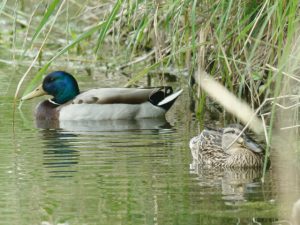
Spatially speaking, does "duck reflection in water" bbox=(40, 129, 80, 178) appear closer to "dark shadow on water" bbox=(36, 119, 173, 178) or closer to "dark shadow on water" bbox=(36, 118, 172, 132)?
"dark shadow on water" bbox=(36, 119, 173, 178)

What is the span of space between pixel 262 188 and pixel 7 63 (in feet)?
27.1

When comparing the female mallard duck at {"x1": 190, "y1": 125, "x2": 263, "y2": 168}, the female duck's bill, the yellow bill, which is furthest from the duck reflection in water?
the yellow bill

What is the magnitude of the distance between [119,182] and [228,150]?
4.47 feet

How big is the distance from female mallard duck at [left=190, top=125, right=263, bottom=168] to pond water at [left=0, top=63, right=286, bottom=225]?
134mm

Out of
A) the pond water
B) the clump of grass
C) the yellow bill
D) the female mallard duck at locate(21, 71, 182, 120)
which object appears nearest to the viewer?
the pond water

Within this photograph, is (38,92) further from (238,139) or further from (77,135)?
(238,139)

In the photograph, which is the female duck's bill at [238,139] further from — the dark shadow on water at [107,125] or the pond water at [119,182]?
the dark shadow on water at [107,125]

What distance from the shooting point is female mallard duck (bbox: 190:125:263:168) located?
854 cm

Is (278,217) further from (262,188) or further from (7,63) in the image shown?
(7,63)

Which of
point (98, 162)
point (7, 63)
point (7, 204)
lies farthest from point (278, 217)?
point (7, 63)

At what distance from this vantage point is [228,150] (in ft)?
28.8

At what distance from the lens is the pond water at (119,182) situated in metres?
6.57

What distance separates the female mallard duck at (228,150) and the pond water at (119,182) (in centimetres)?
13

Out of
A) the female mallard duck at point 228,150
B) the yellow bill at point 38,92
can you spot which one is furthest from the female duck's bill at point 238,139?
the yellow bill at point 38,92
